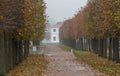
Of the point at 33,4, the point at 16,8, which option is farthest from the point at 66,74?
the point at 33,4

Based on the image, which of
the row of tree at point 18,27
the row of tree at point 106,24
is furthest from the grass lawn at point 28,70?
the row of tree at point 106,24

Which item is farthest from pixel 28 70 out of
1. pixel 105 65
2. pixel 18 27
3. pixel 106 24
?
pixel 106 24

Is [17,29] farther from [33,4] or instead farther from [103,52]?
[103,52]

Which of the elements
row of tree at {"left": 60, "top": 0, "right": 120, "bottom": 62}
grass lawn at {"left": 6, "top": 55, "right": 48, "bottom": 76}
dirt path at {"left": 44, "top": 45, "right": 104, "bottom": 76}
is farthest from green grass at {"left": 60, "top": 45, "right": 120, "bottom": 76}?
grass lawn at {"left": 6, "top": 55, "right": 48, "bottom": 76}

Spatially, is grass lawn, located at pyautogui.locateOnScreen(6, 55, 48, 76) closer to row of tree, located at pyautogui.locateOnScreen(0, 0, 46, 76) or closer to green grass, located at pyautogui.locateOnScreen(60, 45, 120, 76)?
row of tree, located at pyautogui.locateOnScreen(0, 0, 46, 76)

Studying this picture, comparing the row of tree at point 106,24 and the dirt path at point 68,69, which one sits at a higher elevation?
the row of tree at point 106,24

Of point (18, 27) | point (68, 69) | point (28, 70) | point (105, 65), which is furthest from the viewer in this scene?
point (105, 65)

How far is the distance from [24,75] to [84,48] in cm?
5519

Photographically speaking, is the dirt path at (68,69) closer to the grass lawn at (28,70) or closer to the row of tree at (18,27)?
the grass lawn at (28,70)

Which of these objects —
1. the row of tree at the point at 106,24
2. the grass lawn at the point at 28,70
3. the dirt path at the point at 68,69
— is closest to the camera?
the dirt path at the point at 68,69

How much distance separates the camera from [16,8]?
28344mm

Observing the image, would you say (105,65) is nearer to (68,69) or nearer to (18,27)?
(68,69)

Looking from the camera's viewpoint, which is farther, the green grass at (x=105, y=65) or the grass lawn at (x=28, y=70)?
the green grass at (x=105, y=65)

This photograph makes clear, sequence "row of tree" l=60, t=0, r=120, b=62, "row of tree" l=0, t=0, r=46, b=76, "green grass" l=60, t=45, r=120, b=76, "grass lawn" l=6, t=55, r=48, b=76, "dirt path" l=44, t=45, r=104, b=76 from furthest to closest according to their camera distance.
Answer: "row of tree" l=60, t=0, r=120, b=62, "green grass" l=60, t=45, r=120, b=76, "row of tree" l=0, t=0, r=46, b=76, "grass lawn" l=6, t=55, r=48, b=76, "dirt path" l=44, t=45, r=104, b=76
